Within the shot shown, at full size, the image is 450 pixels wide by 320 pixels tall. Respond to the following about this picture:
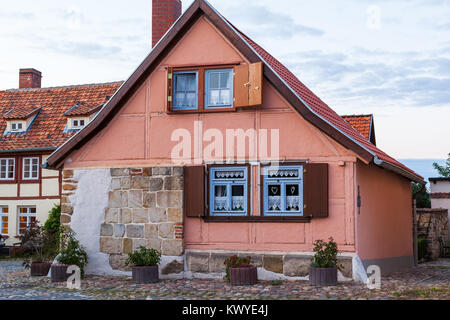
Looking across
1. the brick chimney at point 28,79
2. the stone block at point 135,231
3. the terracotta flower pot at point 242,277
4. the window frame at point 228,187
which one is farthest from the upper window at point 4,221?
the terracotta flower pot at point 242,277

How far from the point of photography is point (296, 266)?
1205 cm

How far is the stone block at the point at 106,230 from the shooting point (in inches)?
523

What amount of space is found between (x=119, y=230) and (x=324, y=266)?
4.63 metres

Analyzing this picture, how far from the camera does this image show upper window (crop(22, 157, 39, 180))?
2434 cm

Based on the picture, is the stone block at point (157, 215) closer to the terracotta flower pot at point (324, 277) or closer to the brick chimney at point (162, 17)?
the terracotta flower pot at point (324, 277)

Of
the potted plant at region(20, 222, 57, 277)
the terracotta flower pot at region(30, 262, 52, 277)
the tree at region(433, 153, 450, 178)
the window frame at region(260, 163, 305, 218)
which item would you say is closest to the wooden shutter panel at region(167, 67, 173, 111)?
the window frame at region(260, 163, 305, 218)

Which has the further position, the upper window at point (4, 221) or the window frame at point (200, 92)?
the upper window at point (4, 221)

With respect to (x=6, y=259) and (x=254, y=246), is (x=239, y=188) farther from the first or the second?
(x=6, y=259)

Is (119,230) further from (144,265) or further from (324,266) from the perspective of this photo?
(324,266)

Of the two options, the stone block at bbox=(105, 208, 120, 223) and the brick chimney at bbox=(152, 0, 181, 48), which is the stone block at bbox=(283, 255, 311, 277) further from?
the brick chimney at bbox=(152, 0, 181, 48)

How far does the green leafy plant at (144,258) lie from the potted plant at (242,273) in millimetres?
1567

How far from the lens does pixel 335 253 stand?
1145 centimetres
